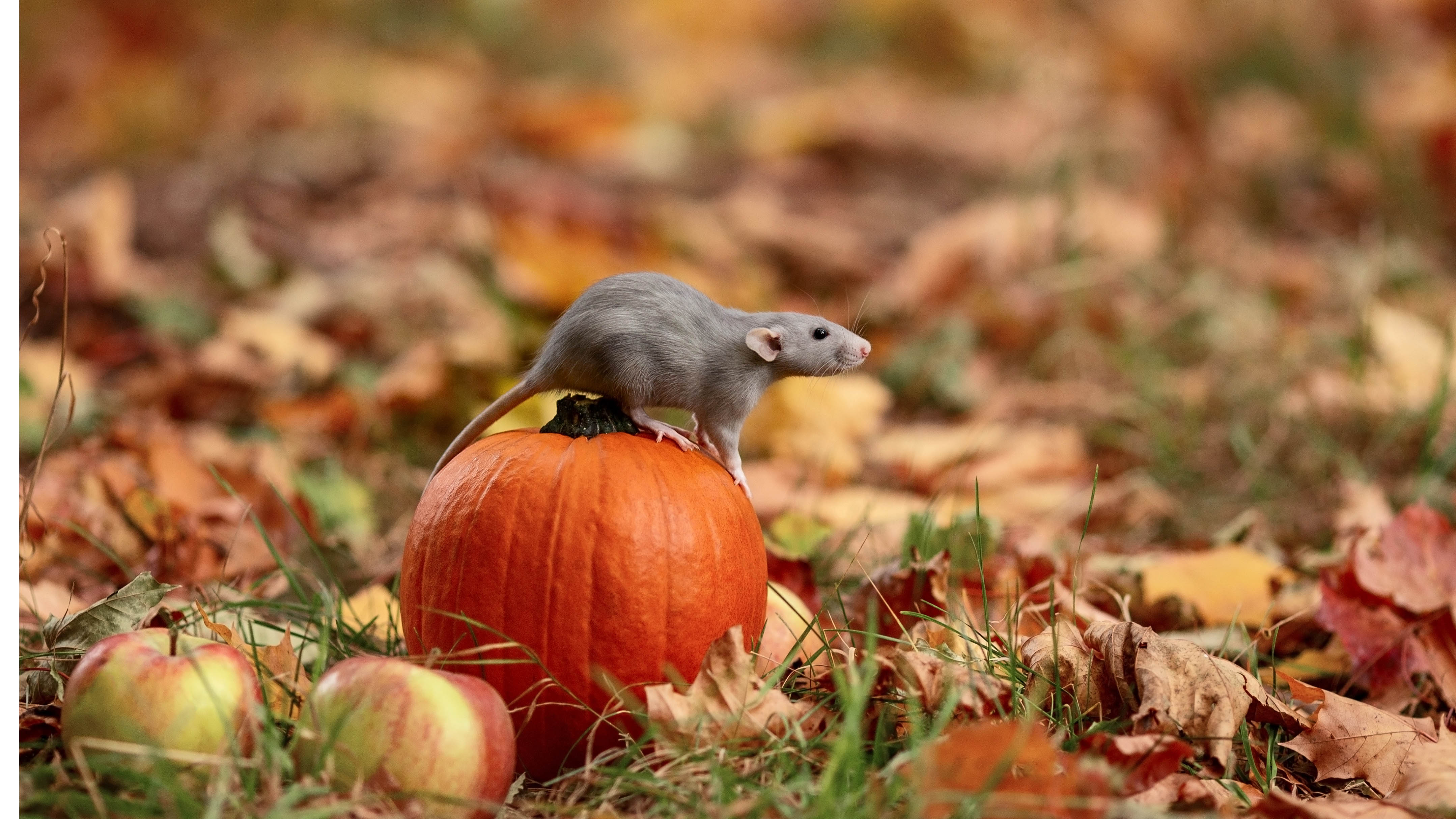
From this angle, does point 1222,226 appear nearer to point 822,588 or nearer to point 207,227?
point 822,588

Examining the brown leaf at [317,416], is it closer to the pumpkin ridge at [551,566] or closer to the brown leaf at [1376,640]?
the pumpkin ridge at [551,566]

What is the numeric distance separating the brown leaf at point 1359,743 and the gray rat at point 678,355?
3.57 feet

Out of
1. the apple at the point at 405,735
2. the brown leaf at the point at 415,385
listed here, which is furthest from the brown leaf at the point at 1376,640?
the brown leaf at the point at 415,385

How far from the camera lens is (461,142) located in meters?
8.43

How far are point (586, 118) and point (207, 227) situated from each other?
349 centimetres

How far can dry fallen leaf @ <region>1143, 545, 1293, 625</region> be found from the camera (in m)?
2.99

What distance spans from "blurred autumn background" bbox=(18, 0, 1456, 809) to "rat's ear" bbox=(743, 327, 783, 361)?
69 centimetres

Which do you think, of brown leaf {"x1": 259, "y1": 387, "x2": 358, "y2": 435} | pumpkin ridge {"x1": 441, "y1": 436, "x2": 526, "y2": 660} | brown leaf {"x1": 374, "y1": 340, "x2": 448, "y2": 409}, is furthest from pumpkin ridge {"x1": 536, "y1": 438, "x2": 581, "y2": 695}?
brown leaf {"x1": 259, "y1": 387, "x2": 358, "y2": 435}

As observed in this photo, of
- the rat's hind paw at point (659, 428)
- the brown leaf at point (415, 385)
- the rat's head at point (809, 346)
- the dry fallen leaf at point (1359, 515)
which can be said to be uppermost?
the rat's head at point (809, 346)

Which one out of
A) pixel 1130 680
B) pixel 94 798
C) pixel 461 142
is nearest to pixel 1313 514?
pixel 1130 680

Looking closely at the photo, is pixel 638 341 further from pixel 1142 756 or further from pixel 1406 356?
pixel 1406 356

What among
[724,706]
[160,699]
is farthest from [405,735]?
[724,706]

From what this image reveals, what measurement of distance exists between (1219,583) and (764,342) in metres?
1.47

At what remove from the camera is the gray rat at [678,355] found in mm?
2283
